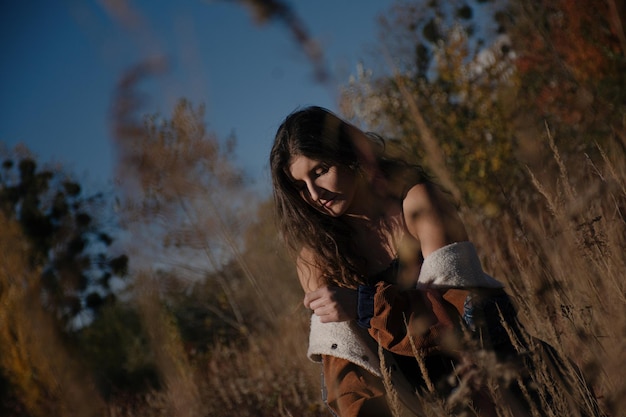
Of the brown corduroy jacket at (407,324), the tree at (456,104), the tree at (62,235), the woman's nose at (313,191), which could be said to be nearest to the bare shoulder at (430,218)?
the brown corduroy jacket at (407,324)

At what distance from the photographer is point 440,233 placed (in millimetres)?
1832

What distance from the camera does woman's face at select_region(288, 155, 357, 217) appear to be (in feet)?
6.78

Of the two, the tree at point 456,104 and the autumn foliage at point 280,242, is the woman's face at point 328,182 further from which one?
the tree at point 456,104

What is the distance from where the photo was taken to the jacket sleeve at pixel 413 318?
164 cm

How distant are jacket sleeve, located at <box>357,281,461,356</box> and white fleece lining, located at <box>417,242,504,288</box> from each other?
0.05 meters

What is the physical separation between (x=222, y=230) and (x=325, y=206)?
73cm

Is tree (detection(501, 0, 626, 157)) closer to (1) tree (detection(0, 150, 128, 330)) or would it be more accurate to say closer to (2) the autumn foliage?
(2) the autumn foliage

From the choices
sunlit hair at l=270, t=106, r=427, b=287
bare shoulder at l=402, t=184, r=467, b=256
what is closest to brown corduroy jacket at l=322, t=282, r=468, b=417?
bare shoulder at l=402, t=184, r=467, b=256

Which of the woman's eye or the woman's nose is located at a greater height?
the woman's eye

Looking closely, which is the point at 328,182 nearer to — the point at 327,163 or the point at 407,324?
the point at 327,163

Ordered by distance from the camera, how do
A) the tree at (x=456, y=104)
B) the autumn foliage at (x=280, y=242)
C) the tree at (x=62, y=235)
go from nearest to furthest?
the autumn foliage at (x=280, y=242) → the tree at (x=456, y=104) → the tree at (x=62, y=235)

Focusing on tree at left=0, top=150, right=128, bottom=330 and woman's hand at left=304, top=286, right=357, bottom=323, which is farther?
tree at left=0, top=150, right=128, bottom=330

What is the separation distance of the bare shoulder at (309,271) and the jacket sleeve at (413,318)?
1.52 ft

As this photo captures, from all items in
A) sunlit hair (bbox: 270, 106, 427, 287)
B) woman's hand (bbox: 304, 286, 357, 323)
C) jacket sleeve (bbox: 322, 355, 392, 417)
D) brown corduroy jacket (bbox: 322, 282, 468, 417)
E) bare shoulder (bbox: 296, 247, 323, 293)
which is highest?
sunlit hair (bbox: 270, 106, 427, 287)
